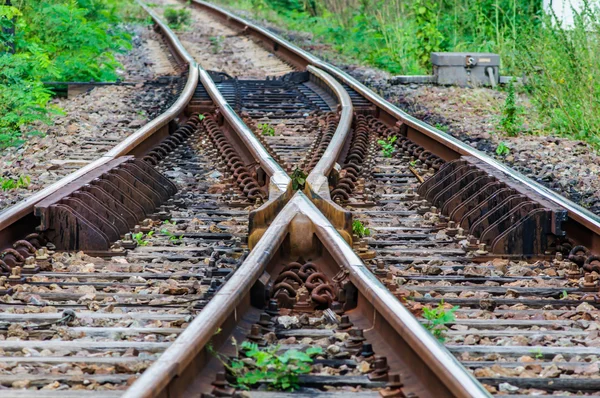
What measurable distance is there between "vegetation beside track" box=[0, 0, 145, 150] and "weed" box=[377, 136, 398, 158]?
3332 millimetres

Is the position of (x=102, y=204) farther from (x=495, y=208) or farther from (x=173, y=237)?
(x=495, y=208)

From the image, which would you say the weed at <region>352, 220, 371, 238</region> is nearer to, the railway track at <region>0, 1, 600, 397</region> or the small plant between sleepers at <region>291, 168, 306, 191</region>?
the railway track at <region>0, 1, 600, 397</region>

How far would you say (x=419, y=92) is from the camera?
1335cm

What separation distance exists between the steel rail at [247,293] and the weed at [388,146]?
3607 mm

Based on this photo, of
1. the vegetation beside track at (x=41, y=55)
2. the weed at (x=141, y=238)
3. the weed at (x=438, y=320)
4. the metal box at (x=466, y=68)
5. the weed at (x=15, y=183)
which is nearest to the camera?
the weed at (x=438, y=320)

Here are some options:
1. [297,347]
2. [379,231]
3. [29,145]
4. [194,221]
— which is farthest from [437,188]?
[29,145]

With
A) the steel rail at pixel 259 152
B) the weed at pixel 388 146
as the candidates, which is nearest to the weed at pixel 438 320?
the steel rail at pixel 259 152

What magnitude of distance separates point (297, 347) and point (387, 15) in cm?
1505

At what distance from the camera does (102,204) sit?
620 cm

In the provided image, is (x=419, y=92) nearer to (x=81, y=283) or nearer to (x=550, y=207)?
(x=550, y=207)

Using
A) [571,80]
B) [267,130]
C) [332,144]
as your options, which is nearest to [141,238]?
[332,144]

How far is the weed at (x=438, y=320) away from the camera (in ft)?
13.3

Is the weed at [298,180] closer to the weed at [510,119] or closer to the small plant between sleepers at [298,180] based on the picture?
the small plant between sleepers at [298,180]

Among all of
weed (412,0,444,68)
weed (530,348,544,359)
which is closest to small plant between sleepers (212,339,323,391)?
weed (530,348,544,359)
